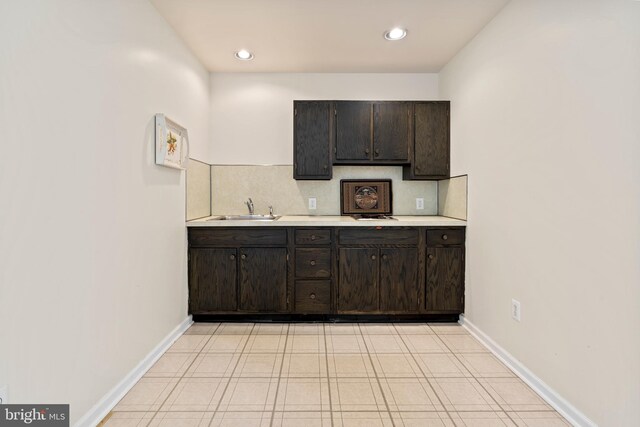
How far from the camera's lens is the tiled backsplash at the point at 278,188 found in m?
3.74

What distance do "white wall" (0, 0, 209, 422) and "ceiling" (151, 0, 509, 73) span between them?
37 cm

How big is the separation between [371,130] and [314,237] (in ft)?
3.74

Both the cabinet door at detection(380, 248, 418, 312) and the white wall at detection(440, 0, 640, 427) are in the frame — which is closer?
the white wall at detection(440, 0, 640, 427)

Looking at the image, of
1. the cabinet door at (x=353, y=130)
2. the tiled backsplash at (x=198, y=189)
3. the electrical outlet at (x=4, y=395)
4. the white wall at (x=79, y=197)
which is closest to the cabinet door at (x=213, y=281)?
the tiled backsplash at (x=198, y=189)

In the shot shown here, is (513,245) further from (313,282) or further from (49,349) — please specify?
(49,349)

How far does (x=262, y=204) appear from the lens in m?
3.74

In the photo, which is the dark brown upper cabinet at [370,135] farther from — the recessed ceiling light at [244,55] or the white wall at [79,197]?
the white wall at [79,197]

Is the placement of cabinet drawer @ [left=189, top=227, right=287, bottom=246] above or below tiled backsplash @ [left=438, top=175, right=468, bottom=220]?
below

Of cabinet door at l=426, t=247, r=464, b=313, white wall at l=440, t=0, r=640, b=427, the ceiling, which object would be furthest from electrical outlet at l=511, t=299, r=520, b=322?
the ceiling

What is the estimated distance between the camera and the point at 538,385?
2.06m

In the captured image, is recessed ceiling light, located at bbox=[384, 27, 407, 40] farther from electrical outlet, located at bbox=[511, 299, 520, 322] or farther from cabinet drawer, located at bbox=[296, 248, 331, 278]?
electrical outlet, located at bbox=[511, 299, 520, 322]

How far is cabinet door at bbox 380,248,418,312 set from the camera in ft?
10.2

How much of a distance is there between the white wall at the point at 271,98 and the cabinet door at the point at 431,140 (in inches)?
15.2

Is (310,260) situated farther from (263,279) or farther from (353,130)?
(353,130)
